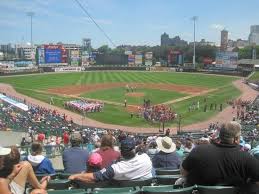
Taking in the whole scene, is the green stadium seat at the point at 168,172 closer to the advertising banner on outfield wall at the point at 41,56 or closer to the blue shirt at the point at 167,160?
the blue shirt at the point at 167,160

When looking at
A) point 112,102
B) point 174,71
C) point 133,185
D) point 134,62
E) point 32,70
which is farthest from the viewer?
point 134,62

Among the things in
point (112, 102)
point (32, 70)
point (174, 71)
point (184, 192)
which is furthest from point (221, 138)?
point (174, 71)

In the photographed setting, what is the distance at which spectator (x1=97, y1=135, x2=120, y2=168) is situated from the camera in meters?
7.00

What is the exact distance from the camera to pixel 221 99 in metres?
51.8

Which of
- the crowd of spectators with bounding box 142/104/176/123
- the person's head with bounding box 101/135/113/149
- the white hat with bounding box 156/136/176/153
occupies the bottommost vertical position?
the crowd of spectators with bounding box 142/104/176/123

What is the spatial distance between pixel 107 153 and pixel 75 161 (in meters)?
0.54

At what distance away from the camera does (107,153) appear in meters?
7.08

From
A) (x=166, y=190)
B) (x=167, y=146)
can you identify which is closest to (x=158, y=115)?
(x=167, y=146)

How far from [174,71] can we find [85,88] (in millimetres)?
46039

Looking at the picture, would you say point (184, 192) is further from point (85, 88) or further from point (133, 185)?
point (85, 88)

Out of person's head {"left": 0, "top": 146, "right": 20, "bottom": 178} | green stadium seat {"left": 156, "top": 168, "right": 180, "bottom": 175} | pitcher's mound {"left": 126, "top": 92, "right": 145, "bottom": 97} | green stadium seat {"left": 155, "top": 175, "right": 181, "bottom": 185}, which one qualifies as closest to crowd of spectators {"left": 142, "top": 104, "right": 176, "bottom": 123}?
pitcher's mound {"left": 126, "top": 92, "right": 145, "bottom": 97}

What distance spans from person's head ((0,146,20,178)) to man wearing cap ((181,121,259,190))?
203cm

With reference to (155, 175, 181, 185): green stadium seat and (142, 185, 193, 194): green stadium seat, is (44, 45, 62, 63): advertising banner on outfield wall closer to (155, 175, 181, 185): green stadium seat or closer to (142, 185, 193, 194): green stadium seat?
(155, 175, 181, 185): green stadium seat

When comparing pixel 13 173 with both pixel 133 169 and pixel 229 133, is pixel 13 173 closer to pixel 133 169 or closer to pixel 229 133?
pixel 133 169
